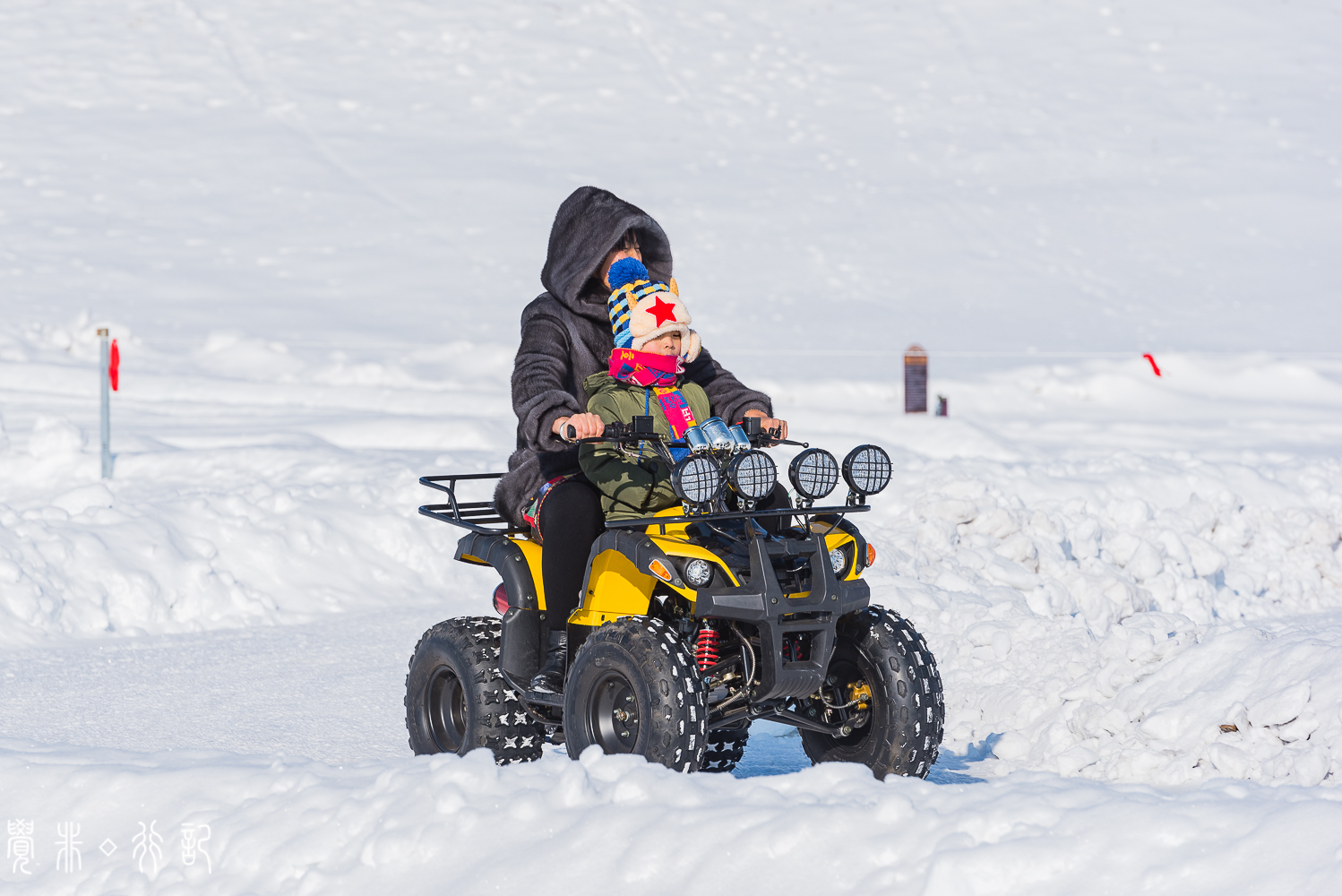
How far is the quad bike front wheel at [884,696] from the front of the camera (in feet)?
13.7

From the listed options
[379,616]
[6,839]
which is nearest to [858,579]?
[6,839]

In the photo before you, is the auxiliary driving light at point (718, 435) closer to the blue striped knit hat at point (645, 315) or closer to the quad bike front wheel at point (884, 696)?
the blue striped knit hat at point (645, 315)

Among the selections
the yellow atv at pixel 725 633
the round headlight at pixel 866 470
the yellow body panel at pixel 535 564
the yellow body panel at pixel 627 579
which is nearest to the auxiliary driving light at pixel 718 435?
the yellow atv at pixel 725 633

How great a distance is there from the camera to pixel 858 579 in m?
4.25

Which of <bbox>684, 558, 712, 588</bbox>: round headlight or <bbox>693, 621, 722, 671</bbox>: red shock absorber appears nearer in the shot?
<bbox>684, 558, 712, 588</bbox>: round headlight

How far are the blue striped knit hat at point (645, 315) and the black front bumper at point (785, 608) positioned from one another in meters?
0.78

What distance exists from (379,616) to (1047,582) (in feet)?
11.8

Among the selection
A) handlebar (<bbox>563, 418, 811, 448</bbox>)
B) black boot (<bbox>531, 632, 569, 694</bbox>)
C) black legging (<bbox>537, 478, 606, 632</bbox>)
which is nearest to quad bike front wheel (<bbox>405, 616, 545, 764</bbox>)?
black boot (<bbox>531, 632, 569, 694</bbox>)

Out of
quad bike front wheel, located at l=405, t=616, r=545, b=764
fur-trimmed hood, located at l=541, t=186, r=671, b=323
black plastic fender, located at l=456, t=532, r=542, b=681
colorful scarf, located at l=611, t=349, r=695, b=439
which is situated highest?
fur-trimmed hood, located at l=541, t=186, r=671, b=323

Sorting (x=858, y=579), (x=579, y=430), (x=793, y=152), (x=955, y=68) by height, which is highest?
(x=955, y=68)

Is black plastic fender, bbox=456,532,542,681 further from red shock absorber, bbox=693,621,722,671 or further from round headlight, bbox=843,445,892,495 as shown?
round headlight, bbox=843,445,892,495

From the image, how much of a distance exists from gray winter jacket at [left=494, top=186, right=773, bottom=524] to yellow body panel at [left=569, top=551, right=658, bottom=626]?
Answer: 18.6 inches

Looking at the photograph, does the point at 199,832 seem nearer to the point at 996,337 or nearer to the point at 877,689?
the point at 877,689

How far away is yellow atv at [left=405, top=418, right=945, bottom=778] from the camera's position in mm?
3936
